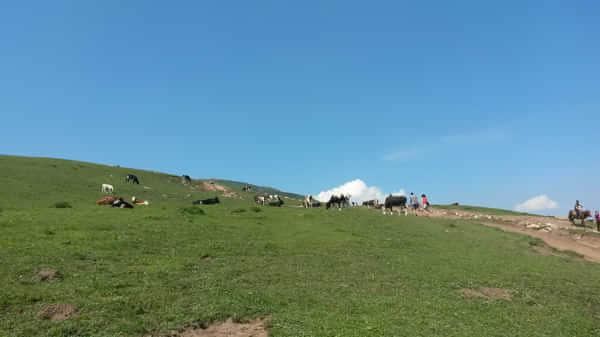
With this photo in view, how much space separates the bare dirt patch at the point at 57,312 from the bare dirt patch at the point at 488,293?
13.0 m

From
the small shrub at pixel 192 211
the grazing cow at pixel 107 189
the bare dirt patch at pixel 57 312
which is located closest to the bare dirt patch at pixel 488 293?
the bare dirt patch at pixel 57 312

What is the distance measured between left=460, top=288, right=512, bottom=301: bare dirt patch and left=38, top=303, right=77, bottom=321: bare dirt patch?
13.0 m

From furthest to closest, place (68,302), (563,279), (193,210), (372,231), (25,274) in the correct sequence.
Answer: (193,210) → (372,231) → (563,279) → (25,274) → (68,302)

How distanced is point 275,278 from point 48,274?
757 cm

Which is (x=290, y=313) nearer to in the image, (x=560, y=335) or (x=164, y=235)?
(x=560, y=335)

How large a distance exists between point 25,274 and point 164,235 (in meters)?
7.93

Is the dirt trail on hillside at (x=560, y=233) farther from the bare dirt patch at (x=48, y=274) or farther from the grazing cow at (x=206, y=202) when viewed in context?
the bare dirt patch at (x=48, y=274)

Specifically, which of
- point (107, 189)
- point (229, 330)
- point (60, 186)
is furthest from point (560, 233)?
point (60, 186)

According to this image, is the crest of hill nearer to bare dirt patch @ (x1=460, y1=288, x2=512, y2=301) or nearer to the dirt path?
bare dirt patch @ (x1=460, y1=288, x2=512, y2=301)

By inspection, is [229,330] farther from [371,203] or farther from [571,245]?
[371,203]

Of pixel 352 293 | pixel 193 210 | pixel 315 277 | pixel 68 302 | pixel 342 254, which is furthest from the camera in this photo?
pixel 193 210

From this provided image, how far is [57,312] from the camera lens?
10.8m

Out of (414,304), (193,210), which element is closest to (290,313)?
(414,304)

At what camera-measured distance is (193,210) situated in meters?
30.1
